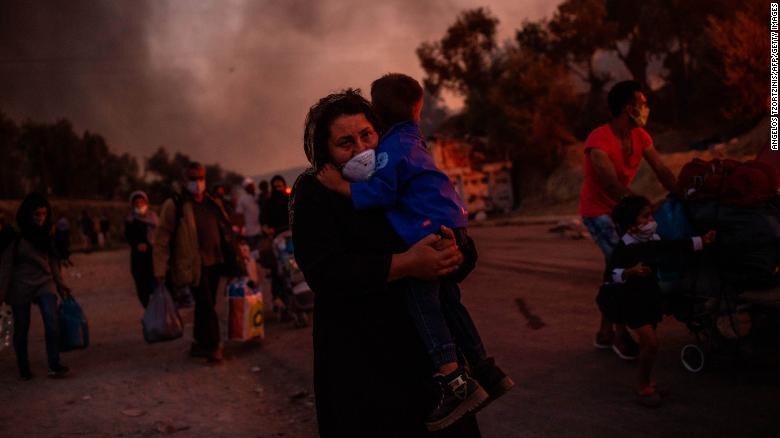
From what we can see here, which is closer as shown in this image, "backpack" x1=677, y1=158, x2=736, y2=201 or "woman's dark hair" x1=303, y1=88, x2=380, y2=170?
"woman's dark hair" x1=303, y1=88, x2=380, y2=170

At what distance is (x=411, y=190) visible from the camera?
2.21 metres

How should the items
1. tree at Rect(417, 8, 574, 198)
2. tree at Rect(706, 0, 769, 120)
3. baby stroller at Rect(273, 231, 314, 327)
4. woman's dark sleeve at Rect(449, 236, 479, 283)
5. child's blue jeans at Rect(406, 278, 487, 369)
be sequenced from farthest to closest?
tree at Rect(417, 8, 574, 198)
tree at Rect(706, 0, 769, 120)
baby stroller at Rect(273, 231, 314, 327)
woman's dark sleeve at Rect(449, 236, 479, 283)
child's blue jeans at Rect(406, 278, 487, 369)

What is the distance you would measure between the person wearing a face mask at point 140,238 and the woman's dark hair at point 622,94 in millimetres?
6535

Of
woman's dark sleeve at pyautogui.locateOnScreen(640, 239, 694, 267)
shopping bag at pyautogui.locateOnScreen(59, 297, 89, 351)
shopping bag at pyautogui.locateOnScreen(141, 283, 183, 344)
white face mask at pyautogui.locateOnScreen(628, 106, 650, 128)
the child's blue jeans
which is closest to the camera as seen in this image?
the child's blue jeans

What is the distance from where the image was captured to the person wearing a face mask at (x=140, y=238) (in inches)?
368

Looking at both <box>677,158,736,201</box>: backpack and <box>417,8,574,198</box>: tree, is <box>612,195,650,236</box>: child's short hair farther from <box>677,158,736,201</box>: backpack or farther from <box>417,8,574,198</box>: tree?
<box>417,8,574,198</box>: tree

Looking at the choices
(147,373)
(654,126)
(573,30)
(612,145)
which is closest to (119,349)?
(147,373)

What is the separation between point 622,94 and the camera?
18.2 ft

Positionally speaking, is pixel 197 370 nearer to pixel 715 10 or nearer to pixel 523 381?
pixel 523 381

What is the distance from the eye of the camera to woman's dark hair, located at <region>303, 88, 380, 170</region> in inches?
90.6

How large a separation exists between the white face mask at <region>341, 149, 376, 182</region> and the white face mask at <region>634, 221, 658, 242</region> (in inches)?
121

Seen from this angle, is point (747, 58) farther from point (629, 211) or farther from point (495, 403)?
point (495, 403)

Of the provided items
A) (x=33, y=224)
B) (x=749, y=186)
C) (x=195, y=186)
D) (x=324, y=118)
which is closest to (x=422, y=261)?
(x=324, y=118)

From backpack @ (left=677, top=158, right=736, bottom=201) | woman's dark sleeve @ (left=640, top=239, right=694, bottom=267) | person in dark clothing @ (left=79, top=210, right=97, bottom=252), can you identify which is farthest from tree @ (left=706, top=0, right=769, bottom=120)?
person in dark clothing @ (left=79, top=210, right=97, bottom=252)
